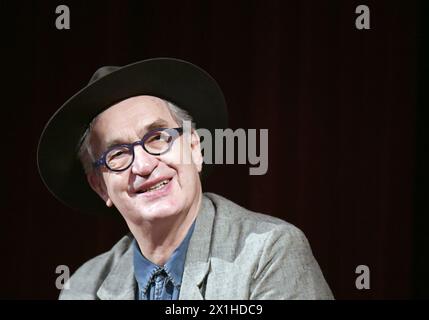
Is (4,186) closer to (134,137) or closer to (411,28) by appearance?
(134,137)

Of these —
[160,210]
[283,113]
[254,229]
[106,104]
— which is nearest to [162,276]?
[160,210]

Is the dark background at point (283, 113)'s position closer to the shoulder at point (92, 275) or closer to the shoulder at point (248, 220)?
the shoulder at point (92, 275)

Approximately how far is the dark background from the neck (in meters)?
0.42

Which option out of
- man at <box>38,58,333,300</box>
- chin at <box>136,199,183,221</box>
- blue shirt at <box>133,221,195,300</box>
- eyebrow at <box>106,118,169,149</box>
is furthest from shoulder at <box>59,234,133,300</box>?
eyebrow at <box>106,118,169,149</box>

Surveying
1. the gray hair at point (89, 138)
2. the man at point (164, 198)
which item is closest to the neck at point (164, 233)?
the man at point (164, 198)

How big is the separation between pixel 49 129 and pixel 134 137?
1.01 ft

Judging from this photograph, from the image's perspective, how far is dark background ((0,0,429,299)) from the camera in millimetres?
2289

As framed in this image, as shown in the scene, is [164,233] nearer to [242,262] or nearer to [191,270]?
[191,270]

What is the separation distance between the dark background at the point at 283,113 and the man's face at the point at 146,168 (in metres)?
0.41

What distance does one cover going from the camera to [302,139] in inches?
91.0

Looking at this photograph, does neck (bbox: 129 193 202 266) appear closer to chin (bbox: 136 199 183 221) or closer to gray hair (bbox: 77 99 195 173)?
chin (bbox: 136 199 183 221)
